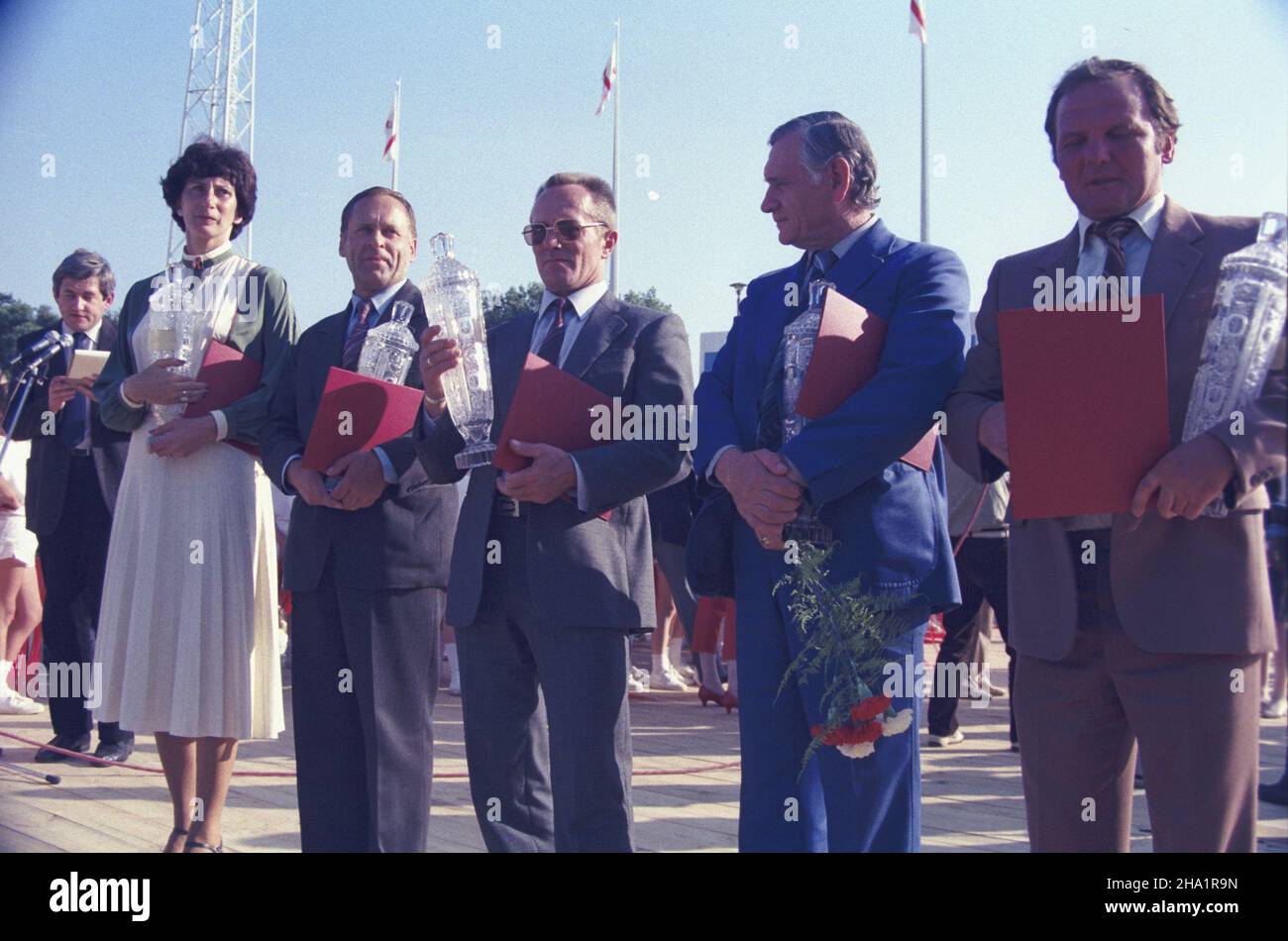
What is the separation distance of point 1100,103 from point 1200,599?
42.5 inches

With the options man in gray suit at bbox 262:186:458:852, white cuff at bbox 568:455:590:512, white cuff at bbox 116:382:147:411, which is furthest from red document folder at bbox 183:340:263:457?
white cuff at bbox 568:455:590:512

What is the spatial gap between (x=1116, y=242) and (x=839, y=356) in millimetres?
660

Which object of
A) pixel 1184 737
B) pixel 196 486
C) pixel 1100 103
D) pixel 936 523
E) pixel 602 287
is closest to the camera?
pixel 1184 737

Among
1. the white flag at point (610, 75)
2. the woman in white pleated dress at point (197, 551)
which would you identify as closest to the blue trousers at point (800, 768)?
the woman in white pleated dress at point (197, 551)

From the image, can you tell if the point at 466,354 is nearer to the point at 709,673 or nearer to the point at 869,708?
the point at 869,708

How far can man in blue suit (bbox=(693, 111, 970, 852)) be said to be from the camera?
3.01 meters

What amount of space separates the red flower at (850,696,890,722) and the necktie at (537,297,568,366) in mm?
1417

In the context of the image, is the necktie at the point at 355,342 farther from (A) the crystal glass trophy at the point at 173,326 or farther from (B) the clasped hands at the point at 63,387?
(B) the clasped hands at the point at 63,387

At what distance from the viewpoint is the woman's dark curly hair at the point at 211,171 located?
14.7 feet

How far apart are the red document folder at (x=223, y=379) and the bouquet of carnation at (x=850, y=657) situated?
2.22 m

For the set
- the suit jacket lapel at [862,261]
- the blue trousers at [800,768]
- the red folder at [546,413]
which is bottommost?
the blue trousers at [800,768]

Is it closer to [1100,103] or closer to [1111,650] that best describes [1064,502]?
[1111,650]

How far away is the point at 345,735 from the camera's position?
157 inches
